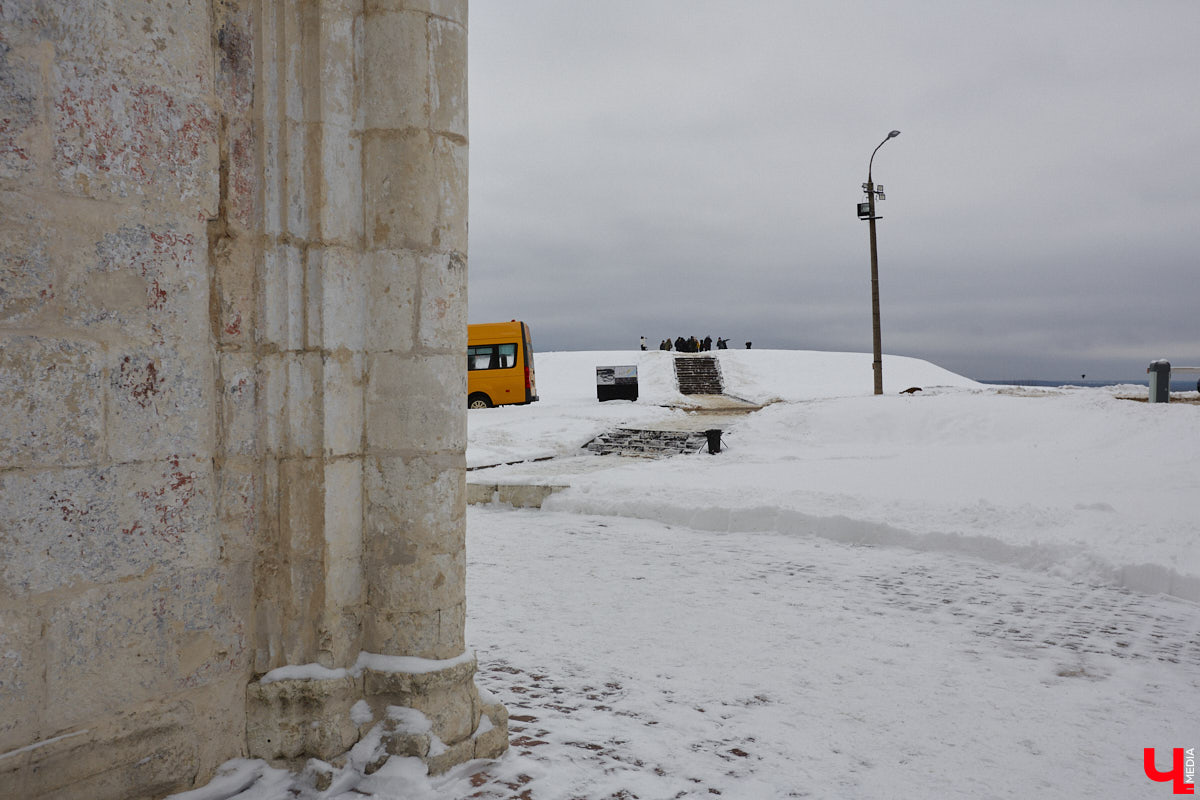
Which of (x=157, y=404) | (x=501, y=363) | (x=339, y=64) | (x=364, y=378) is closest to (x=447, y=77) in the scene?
(x=339, y=64)

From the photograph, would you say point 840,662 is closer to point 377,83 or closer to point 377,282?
point 377,282

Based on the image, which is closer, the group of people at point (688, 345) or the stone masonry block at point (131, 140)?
the stone masonry block at point (131, 140)

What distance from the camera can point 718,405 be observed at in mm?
24109

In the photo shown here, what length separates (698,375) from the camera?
33594 mm

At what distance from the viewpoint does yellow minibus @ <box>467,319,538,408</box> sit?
2083 cm

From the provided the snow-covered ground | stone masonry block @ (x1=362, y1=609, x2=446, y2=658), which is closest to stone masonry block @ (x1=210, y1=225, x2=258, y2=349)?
stone masonry block @ (x1=362, y1=609, x2=446, y2=658)

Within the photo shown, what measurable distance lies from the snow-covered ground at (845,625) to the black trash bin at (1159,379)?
7.76ft

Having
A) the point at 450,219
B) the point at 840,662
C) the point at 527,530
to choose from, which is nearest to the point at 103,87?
the point at 450,219

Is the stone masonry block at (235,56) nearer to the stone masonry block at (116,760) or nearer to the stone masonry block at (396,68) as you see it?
the stone masonry block at (396,68)

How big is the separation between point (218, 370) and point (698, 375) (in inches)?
1240

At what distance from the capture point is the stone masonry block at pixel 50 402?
2.16 metres

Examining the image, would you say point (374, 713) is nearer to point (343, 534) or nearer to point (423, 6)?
point (343, 534)

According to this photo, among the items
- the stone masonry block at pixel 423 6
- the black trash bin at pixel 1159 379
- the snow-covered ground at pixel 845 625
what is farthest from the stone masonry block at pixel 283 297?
the black trash bin at pixel 1159 379

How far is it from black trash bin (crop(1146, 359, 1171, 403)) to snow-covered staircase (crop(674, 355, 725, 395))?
61.4 feet
